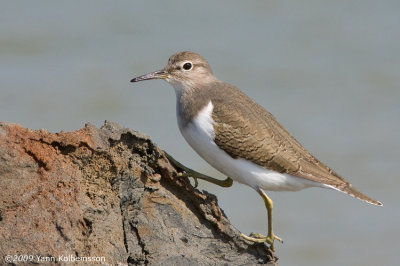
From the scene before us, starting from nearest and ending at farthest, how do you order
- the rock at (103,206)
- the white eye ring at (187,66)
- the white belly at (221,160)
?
the rock at (103,206), the white belly at (221,160), the white eye ring at (187,66)

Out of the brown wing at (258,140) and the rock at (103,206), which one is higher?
the brown wing at (258,140)

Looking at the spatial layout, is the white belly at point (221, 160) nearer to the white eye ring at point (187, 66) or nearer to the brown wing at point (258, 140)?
the brown wing at point (258, 140)

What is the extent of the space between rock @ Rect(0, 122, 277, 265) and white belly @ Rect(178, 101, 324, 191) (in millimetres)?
1036

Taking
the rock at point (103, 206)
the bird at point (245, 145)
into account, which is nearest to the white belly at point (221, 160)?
the bird at point (245, 145)

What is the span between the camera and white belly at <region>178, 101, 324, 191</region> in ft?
25.8

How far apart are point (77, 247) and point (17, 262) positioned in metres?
0.52

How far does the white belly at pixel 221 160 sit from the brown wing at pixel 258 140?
7cm

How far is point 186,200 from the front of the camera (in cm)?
683

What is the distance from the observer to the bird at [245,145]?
789 centimetres

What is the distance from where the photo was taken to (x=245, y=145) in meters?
7.96

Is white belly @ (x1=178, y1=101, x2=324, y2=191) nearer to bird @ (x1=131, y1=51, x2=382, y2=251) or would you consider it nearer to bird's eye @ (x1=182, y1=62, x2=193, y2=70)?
bird @ (x1=131, y1=51, x2=382, y2=251)

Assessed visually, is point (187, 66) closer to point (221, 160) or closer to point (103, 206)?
point (221, 160)

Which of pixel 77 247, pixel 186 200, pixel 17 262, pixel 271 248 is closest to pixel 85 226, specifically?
pixel 77 247

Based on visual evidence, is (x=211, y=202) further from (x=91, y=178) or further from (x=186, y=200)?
(x=91, y=178)
